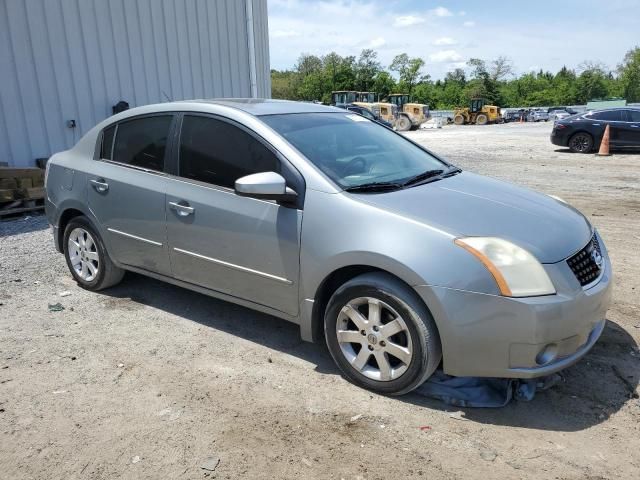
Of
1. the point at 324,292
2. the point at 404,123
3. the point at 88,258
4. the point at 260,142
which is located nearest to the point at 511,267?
the point at 324,292

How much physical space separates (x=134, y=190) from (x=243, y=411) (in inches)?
80.4

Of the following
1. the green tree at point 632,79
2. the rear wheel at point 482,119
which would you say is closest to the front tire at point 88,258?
the rear wheel at point 482,119

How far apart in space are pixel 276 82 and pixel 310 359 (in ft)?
350

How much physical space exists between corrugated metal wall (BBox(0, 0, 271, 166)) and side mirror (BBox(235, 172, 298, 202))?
25.0ft

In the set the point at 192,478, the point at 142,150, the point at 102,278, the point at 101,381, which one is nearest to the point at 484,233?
the point at 192,478

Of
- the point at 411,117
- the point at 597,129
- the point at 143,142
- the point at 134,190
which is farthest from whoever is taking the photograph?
the point at 411,117

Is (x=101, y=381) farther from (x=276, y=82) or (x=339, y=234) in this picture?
(x=276, y=82)

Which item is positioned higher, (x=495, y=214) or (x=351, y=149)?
A: (x=351, y=149)

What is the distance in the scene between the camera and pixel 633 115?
51.8 ft

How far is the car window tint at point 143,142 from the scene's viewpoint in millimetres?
4141

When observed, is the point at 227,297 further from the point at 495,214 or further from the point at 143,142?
the point at 495,214

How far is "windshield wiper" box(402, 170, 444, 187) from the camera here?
3.54 m

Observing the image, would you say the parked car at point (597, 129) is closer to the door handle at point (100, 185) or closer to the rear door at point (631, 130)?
the rear door at point (631, 130)

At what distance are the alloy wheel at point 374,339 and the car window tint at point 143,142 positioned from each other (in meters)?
1.95
